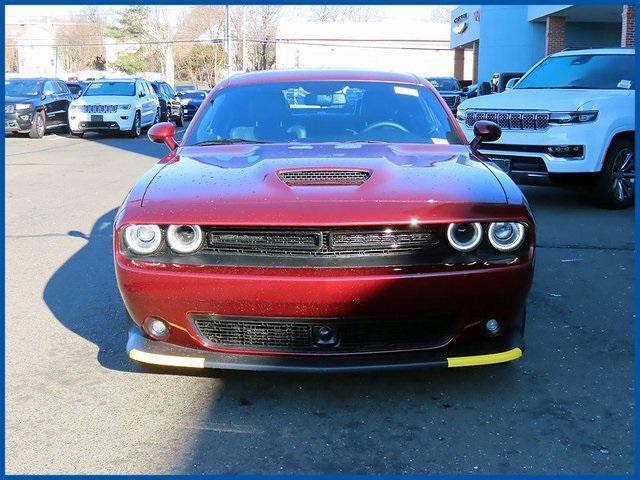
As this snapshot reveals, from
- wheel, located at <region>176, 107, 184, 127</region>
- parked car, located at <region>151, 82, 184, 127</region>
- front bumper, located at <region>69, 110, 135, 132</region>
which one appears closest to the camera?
front bumper, located at <region>69, 110, 135, 132</region>

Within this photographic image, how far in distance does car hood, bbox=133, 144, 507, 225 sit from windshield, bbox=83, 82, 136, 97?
19.5 meters

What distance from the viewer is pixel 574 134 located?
27.1 ft

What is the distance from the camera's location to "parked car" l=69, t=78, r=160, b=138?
21.4m

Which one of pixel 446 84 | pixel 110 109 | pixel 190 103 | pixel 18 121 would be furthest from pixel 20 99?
pixel 446 84

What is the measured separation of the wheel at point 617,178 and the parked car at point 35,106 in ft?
56.0

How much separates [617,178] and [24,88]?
19085 mm

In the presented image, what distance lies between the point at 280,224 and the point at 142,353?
34.5 inches

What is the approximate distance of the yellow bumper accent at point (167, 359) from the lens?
11.0 ft

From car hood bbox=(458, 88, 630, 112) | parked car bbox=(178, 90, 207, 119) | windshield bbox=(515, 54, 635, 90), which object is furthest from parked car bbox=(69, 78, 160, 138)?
car hood bbox=(458, 88, 630, 112)

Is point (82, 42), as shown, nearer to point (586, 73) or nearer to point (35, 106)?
point (35, 106)

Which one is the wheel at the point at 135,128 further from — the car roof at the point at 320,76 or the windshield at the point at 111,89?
the car roof at the point at 320,76

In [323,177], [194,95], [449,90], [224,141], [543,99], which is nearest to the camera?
[323,177]

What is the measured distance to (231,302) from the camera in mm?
3256

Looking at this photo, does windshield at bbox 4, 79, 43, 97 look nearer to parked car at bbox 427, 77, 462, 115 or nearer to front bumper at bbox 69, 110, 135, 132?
front bumper at bbox 69, 110, 135, 132
